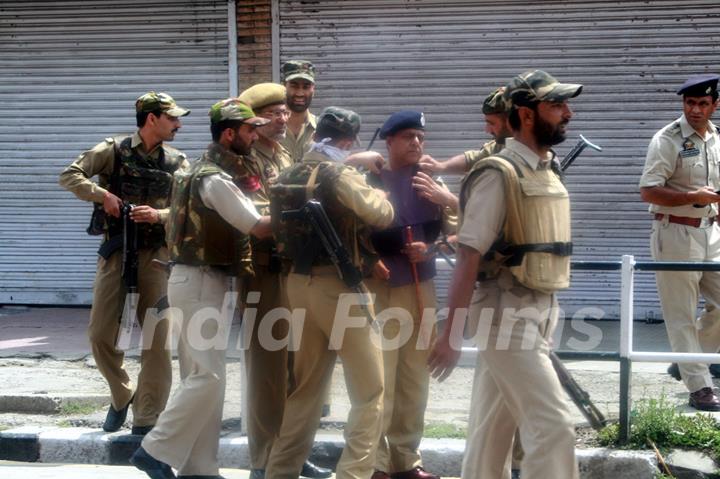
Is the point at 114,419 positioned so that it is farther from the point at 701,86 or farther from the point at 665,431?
the point at 701,86

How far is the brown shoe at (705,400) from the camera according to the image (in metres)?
7.29

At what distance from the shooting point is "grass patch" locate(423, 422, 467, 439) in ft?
23.1

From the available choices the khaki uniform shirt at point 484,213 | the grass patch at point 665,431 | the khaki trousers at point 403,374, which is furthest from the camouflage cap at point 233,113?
the grass patch at point 665,431

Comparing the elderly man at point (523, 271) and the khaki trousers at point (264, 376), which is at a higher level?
the elderly man at point (523, 271)

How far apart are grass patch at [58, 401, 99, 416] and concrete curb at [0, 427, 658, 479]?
0.46m

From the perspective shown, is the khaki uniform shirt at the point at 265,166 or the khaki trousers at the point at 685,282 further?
the khaki trousers at the point at 685,282

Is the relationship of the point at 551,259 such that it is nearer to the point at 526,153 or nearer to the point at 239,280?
the point at 526,153

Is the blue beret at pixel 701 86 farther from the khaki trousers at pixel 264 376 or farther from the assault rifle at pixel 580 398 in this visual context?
the khaki trousers at pixel 264 376

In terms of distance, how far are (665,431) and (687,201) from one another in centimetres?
154

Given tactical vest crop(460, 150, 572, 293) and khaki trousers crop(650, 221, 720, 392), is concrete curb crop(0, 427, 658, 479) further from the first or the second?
tactical vest crop(460, 150, 572, 293)

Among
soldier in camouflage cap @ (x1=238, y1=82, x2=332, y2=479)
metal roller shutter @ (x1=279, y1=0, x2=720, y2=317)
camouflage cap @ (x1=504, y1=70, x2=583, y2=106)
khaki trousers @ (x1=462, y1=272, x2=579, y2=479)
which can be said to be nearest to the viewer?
khaki trousers @ (x1=462, y1=272, x2=579, y2=479)

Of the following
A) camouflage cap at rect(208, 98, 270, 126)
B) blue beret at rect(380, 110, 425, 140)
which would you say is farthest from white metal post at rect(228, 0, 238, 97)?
blue beret at rect(380, 110, 425, 140)

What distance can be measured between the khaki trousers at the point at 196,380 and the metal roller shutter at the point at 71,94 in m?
5.38

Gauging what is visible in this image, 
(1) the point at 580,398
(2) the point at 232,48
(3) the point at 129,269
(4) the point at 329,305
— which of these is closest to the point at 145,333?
(3) the point at 129,269
